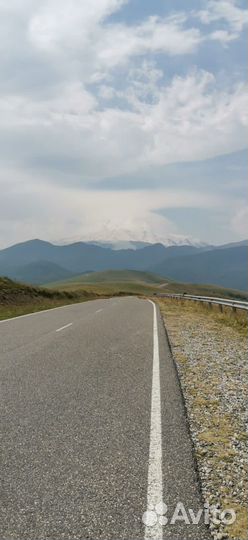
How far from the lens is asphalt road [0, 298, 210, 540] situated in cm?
335

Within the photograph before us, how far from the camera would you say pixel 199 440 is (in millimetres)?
5066

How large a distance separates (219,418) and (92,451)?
2165mm

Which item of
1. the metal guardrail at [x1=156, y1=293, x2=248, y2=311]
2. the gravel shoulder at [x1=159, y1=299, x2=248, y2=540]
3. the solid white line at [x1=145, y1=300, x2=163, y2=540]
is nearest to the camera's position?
the solid white line at [x1=145, y1=300, x2=163, y2=540]

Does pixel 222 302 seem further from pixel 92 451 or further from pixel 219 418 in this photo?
pixel 92 451

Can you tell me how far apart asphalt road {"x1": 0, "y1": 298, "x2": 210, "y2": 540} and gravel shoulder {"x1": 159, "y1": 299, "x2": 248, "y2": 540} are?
17 centimetres

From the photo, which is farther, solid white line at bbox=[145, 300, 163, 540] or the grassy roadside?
the grassy roadside

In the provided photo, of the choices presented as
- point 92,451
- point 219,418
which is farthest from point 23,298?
point 92,451

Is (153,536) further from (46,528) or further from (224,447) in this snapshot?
(224,447)

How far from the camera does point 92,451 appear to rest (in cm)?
463

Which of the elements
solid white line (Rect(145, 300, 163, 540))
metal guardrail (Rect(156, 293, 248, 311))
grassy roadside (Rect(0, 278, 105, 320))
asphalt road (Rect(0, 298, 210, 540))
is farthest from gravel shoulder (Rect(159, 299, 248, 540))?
grassy roadside (Rect(0, 278, 105, 320))

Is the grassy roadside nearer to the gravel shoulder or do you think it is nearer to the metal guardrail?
the metal guardrail

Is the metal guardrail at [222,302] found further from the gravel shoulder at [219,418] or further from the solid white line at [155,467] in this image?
the solid white line at [155,467]

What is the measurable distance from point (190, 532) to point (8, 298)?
2742 cm

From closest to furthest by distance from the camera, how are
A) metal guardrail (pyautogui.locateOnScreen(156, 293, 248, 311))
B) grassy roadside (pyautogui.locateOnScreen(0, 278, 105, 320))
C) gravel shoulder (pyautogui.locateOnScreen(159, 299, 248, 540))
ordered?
gravel shoulder (pyautogui.locateOnScreen(159, 299, 248, 540))
metal guardrail (pyautogui.locateOnScreen(156, 293, 248, 311))
grassy roadside (pyautogui.locateOnScreen(0, 278, 105, 320))
